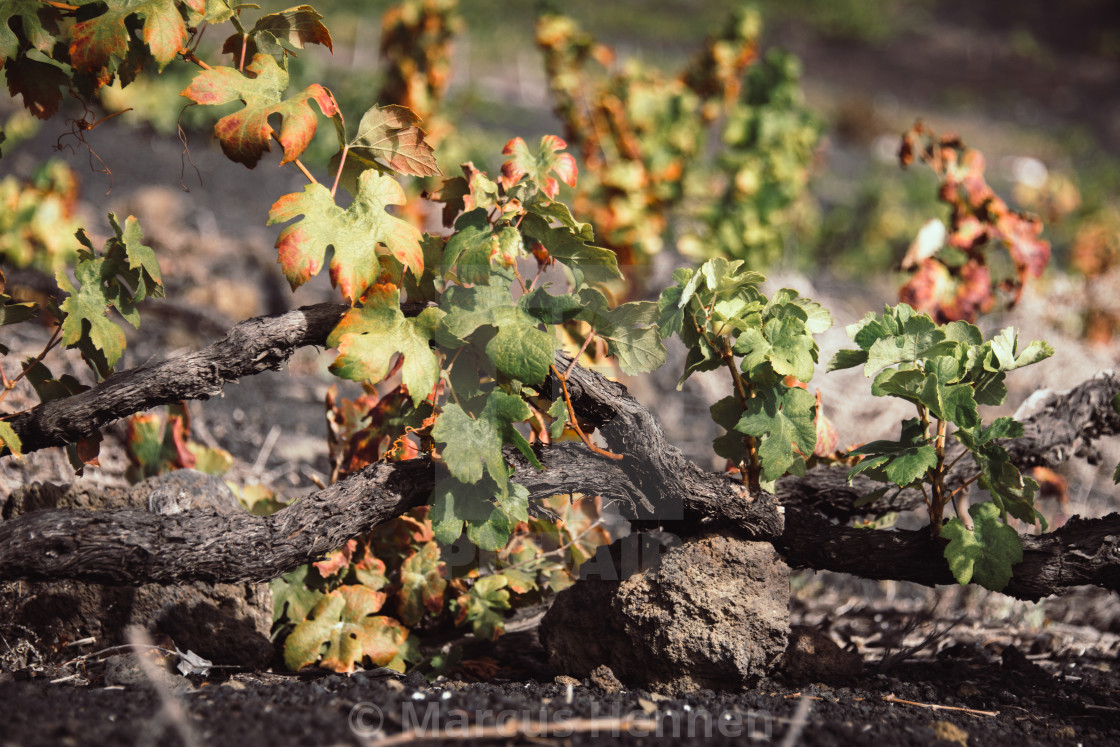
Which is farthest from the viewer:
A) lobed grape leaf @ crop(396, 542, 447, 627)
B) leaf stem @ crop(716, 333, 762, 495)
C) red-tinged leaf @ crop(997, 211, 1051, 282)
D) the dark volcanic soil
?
red-tinged leaf @ crop(997, 211, 1051, 282)

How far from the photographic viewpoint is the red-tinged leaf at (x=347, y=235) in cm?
138

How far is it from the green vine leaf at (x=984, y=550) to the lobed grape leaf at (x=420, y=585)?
110 centimetres

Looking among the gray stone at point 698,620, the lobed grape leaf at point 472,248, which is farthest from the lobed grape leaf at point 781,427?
the lobed grape leaf at point 472,248

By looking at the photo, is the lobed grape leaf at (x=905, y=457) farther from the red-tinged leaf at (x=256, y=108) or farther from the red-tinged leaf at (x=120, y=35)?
the red-tinged leaf at (x=120, y=35)

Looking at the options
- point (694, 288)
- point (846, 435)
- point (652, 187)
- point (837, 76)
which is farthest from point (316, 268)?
point (837, 76)

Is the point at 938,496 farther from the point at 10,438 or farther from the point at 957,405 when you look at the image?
the point at 10,438

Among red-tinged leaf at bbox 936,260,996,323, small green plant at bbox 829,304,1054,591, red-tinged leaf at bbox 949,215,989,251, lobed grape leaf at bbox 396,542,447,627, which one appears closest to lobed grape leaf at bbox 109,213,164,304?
lobed grape leaf at bbox 396,542,447,627

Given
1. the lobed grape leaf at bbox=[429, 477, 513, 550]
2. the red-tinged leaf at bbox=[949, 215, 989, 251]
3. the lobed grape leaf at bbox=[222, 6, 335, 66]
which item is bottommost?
the lobed grape leaf at bbox=[429, 477, 513, 550]

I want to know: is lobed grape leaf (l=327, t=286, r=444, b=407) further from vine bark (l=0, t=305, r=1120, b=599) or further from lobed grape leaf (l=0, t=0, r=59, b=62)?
lobed grape leaf (l=0, t=0, r=59, b=62)

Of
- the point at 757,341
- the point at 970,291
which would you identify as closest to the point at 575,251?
the point at 757,341

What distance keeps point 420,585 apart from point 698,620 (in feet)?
2.14

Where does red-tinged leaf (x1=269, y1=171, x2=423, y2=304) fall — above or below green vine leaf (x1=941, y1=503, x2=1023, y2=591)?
above

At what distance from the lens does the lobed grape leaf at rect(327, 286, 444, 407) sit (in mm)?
1374

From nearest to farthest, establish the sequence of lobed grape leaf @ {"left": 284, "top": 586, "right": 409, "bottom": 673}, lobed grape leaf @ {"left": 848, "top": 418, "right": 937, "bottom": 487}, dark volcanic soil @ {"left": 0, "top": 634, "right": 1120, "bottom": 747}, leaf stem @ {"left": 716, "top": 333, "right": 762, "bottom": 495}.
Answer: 1. dark volcanic soil @ {"left": 0, "top": 634, "right": 1120, "bottom": 747}
2. lobed grape leaf @ {"left": 848, "top": 418, "right": 937, "bottom": 487}
3. leaf stem @ {"left": 716, "top": 333, "right": 762, "bottom": 495}
4. lobed grape leaf @ {"left": 284, "top": 586, "right": 409, "bottom": 673}
